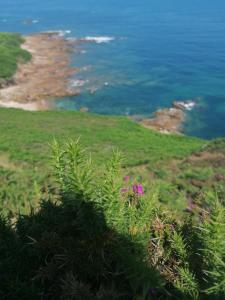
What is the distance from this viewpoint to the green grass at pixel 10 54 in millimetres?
57156

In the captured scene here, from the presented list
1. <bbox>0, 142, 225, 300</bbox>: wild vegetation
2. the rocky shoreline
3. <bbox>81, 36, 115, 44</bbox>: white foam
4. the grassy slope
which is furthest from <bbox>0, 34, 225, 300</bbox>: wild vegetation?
<bbox>81, 36, 115, 44</bbox>: white foam

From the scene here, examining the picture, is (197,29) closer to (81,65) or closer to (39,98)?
(81,65)

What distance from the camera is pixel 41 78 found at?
56.6 meters

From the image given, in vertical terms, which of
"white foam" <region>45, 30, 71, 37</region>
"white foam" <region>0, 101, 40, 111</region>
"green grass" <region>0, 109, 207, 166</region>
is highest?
"green grass" <region>0, 109, 207, 166</region>

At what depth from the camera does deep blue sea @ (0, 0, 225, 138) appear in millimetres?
48844

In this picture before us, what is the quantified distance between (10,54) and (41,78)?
35.2 feet

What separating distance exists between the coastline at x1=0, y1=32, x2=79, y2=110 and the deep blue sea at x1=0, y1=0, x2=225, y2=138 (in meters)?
2.26

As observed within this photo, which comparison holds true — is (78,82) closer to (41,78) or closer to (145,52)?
(41,78)

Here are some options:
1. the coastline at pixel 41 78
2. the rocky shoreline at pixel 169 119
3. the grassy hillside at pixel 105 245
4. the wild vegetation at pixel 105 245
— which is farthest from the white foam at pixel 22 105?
the grassy hillside at pixel 105 245

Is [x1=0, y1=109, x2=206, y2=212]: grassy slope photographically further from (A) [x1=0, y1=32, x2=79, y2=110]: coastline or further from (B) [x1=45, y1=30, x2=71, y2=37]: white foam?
(B) [x1=45, y1=30, x2=71, y2=37]: white foam

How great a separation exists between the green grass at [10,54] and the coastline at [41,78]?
2.93 ft

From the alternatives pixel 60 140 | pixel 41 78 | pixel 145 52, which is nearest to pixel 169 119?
pixel 41 78

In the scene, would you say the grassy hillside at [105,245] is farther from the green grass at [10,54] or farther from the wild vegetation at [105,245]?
the green grass at [10,54]

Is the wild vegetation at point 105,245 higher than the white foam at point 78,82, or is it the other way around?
the wild vegetation at point 105,245
